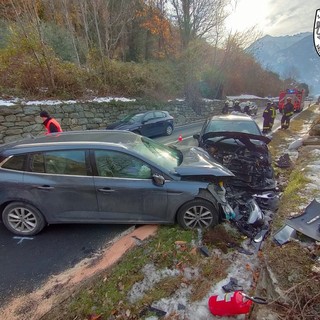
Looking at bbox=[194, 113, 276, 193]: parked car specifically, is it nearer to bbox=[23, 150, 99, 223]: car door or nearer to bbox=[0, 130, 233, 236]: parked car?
bbox=[0, 130, 233, 236]: parked car

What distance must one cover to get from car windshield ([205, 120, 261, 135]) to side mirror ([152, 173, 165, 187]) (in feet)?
12.5

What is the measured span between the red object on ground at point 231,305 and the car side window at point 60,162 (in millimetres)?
2518

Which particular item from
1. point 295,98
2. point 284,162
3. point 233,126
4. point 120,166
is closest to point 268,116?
point 284,162

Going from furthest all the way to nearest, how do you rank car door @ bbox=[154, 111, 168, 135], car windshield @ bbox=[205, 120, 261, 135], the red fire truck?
the red fire truck → car door @ bbox=[154, 111, 168, 135] → car windshield @ bbox=[205, 120, 261, 135]

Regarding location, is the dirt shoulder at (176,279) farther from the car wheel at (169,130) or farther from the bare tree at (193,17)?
the bare tree at (193,17)

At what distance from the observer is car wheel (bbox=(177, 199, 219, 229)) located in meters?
3.72

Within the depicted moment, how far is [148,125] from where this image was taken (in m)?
11.5

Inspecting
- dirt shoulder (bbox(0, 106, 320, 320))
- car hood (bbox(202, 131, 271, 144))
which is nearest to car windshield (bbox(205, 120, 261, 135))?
car hood (bbox(202, 131, 271, 144))

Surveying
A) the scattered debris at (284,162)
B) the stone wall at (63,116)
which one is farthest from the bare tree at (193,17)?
the scattered debris at (284,162)

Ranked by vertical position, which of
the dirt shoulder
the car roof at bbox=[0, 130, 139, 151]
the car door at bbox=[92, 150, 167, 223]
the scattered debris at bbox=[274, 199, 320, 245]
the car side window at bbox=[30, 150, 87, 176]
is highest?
the car roof at bbox=[0, 130, 139, 151]

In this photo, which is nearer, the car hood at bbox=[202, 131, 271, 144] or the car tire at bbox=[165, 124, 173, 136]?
the car hood at bbox=[202, 131, 271, 144]

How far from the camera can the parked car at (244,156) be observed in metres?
5.43

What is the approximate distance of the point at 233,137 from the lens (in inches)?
230

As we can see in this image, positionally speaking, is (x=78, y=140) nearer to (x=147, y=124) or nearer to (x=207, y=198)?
(x=207, y=198)
